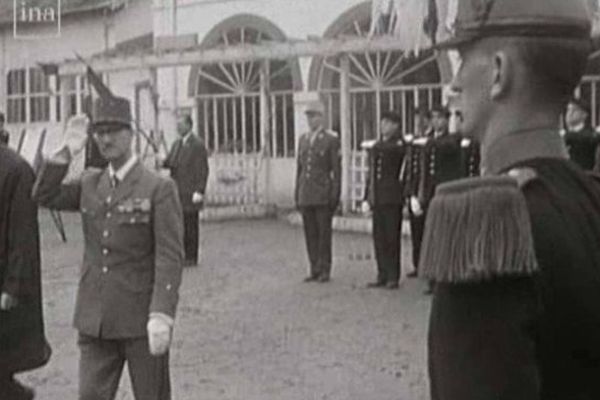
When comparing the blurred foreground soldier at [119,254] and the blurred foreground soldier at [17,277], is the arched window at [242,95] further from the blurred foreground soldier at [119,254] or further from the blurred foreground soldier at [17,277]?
the blurred foreground soldier at [119,254]

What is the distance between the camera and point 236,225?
2588 cm

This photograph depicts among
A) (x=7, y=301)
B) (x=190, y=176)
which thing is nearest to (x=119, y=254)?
(x=7, y=301)

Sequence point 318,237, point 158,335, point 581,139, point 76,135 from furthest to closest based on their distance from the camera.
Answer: point 318,237, point 581,139, point 76,135, point 158,335

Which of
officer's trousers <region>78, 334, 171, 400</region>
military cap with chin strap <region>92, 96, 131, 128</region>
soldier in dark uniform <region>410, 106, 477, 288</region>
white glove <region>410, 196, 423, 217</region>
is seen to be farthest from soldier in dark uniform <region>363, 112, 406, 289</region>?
officer's trousers <region>78, 334, 171, 400</region>

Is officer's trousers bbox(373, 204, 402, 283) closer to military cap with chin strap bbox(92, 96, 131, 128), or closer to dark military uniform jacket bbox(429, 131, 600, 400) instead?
military cap with chin strap bbox(92, 96, 131, 128)

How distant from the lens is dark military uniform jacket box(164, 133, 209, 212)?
18875 mm

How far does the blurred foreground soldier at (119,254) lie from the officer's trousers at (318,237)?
9.50 meters

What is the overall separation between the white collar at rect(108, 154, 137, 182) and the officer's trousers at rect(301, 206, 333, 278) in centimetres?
948

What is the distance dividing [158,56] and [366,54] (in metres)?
4.45

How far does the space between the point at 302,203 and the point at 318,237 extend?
432 millimetres

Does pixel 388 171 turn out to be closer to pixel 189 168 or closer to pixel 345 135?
pixel 189 168

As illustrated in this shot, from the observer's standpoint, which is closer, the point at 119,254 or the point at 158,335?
the point at 158,335

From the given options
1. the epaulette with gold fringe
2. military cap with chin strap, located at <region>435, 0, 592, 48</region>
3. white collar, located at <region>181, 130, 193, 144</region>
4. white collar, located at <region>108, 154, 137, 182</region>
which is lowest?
white collar, located at <region>181, 130, 193, 144</region>

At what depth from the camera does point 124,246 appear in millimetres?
7227
